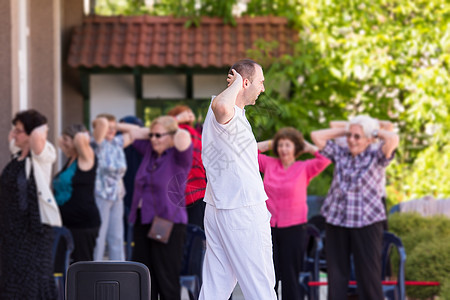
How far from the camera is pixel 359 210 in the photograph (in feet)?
21.9

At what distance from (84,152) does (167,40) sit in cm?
550

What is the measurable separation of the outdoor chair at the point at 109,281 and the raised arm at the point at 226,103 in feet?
2.60

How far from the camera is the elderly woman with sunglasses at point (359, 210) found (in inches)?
263

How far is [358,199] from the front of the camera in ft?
22.0

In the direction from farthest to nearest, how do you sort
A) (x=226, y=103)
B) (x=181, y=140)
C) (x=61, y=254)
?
(x=61, y=254)
(x=181, y=140)
(x=226, y=103)

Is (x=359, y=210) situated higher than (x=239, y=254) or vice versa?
(x=239, y=254)

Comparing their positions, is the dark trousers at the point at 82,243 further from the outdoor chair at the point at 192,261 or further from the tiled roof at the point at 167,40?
the tiled roof at the point at 167,40

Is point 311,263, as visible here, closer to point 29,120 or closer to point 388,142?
point 388,142

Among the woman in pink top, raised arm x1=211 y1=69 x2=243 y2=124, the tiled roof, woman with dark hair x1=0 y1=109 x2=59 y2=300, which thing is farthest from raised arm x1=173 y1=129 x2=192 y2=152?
the tiled roof

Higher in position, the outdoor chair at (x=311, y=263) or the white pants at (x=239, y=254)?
the white pants at (x=239, y=254)

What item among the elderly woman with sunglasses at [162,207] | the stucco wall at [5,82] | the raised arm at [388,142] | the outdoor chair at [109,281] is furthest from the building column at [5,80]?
the outdoor chair at [109,281]

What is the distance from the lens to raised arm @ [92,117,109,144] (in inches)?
319

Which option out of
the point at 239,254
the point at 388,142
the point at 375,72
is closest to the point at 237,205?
the point at 239,254

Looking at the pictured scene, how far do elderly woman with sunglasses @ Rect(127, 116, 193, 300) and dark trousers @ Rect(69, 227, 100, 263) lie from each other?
23.8 inches
